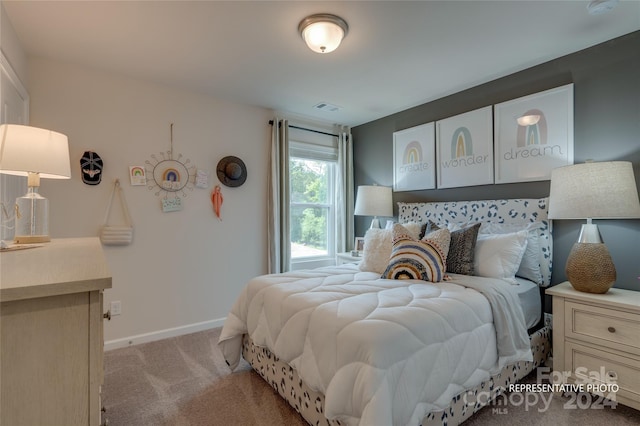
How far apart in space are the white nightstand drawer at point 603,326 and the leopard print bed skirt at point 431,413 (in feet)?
0.91

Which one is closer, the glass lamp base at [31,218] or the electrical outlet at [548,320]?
the glass lamp base at [31,218]

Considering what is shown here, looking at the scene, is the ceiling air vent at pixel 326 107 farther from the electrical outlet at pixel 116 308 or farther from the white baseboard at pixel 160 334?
the electrical outlet at pixel 116 308

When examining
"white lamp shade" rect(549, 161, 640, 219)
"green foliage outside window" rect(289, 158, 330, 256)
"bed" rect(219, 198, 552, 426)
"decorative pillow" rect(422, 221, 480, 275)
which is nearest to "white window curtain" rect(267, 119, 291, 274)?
"green foliage outside window" rect(289, 158, 330, 256)

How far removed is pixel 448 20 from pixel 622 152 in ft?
4.99

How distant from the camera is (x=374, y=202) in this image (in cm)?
351

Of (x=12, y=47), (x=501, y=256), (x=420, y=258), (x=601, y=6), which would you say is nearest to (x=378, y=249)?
(x=420, y=258)

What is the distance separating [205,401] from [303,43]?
8.15ft

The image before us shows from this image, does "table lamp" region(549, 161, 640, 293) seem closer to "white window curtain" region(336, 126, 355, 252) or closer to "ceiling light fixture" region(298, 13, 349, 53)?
"ceiling light fixture" region(298, 13, 349, 53)

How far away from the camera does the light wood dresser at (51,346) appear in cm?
64

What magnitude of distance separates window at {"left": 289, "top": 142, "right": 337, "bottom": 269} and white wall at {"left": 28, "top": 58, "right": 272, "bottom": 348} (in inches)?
18.2

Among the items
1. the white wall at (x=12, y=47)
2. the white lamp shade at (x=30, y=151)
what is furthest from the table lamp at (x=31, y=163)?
the white wall at (x=12, y=47)

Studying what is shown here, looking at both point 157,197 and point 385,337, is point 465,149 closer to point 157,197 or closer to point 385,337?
point 385,337

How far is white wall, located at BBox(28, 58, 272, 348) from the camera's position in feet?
8.29

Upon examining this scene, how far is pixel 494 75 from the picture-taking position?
2.71 metres
